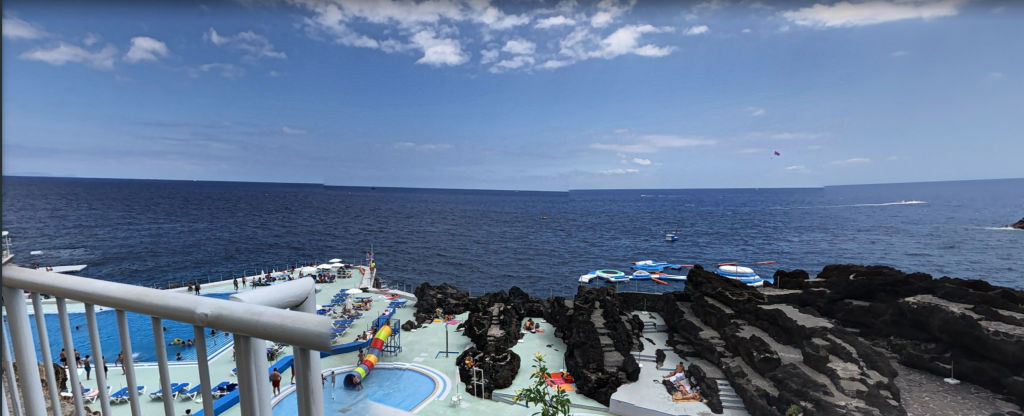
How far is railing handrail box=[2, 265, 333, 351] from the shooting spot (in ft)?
4.31

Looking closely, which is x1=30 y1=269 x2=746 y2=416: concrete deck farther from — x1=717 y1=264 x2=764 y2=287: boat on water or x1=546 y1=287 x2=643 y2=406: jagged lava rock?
x1=717 y1=264 x2=764 y2=287: boat on water

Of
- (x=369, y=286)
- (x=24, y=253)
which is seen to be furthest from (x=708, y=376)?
(x=24, y=253)

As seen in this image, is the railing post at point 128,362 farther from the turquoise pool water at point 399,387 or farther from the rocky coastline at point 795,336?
the rocky coastline at point 795,336

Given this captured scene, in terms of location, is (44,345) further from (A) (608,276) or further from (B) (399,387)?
(A) (608,276)

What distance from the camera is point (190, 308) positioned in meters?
1.52

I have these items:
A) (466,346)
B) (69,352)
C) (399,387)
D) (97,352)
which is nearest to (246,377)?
(97,352)

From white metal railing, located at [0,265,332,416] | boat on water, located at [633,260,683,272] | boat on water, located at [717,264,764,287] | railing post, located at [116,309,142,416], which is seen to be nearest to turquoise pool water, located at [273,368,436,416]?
white metal railing, located at [0,265,332,416]

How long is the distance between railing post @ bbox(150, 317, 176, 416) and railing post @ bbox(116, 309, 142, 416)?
120 mm

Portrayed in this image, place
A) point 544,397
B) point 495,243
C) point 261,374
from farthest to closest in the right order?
1. point 495,243
2. point 544,397
3. point 261,374

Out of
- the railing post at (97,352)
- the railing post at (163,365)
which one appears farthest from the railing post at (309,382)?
the railing post at (97,352)

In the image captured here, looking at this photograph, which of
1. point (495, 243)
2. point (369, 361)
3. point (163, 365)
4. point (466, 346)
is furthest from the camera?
point (495, 243)

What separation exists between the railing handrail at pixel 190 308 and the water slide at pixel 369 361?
602 inches

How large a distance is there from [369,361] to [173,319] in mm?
18796

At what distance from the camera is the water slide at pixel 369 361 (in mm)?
16672
